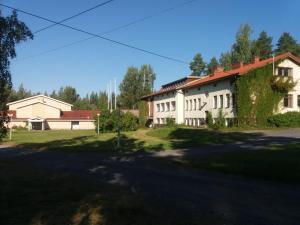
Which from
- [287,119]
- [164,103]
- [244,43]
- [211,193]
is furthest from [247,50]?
[211,193]

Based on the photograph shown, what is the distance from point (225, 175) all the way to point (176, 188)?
3099mm

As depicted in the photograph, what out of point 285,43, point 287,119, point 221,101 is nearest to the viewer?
point 287,119

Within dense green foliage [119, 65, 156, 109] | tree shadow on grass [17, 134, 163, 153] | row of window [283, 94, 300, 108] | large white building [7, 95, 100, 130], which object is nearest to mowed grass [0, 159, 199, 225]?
tree shadow on grass [17, 134, 163, 153]

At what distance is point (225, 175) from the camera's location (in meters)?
13.1

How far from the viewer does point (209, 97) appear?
4812 cm

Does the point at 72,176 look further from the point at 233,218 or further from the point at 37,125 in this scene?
the point at 37,125

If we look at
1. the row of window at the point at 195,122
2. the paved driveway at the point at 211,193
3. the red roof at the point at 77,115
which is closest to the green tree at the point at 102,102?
the red roof at the point at 77,115

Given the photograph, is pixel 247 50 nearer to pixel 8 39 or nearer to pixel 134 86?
pixel 134 86

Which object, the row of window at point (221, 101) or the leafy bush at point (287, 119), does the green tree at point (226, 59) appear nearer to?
the row of window at point (221, 101)

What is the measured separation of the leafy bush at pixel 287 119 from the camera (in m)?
37.8

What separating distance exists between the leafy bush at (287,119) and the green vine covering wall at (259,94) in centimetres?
121

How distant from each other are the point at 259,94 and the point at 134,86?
221 ft

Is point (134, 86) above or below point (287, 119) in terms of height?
above

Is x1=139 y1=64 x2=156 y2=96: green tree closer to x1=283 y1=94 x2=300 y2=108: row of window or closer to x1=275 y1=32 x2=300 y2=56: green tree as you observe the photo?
x1=275 y1=32 x2=300 y2=56: green tree
